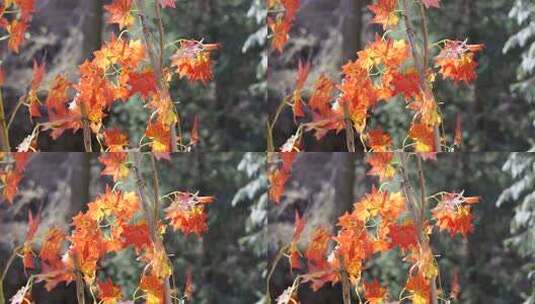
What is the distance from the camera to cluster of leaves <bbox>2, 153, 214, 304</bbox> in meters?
2.98

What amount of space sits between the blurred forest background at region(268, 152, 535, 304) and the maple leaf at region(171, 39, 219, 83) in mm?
424

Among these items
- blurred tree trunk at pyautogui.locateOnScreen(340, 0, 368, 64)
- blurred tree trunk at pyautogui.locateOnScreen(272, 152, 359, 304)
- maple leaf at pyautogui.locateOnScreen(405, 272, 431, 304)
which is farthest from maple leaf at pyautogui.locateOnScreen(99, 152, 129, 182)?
maple leaf at pyautogui.locateOnScreen(405, 272, 431, 304)

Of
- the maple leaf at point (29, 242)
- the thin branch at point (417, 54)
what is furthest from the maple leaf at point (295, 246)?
the maple leaf at point (29, 242)

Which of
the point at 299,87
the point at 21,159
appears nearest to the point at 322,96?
the point at 299,87

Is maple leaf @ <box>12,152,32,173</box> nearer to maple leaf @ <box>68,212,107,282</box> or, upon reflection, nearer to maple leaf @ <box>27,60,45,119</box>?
maple leaf @ <box>27,60,45,119</box>

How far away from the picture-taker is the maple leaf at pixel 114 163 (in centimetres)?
298

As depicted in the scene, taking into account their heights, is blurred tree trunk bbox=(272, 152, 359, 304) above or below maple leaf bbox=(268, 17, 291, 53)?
below

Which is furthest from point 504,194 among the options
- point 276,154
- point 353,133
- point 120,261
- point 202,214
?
point 120,261

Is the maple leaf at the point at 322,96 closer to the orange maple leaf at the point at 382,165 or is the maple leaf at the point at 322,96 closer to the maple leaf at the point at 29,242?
the orange maple leaf at the point at 382,165

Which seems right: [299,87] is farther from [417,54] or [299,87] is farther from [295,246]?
[295,246]

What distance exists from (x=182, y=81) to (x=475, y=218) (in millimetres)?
1051

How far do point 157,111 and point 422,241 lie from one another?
955mm

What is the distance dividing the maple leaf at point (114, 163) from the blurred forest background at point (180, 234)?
0.07ft

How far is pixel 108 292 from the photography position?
118 inches
